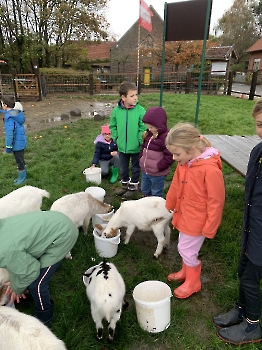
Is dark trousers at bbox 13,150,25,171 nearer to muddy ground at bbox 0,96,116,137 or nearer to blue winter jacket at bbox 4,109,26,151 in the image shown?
blue winter jacket at bbox 4,109,26,151

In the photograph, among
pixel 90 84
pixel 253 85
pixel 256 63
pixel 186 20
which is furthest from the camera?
pixel 256 63

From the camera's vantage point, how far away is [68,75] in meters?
20.1

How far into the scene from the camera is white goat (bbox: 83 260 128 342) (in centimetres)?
233

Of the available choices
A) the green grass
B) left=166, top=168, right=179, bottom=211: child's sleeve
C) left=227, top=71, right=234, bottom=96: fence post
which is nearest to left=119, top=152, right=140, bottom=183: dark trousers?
the green grass

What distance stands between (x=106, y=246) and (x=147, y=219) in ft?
2.02

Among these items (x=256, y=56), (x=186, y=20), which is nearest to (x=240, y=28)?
(x=256, y=56)

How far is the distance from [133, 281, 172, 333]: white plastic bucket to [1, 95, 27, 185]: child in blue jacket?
3898 millimetres

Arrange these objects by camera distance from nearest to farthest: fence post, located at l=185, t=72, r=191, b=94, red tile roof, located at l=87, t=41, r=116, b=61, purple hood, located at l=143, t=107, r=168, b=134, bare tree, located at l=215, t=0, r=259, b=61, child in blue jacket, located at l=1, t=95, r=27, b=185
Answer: purple hood, located at l=143, t=107, r=168, b=134 → child in blue jacket, located at l=1, t=95, r=27, b=185 → fence post, located at l=185, t=72, r=191, b=94 → red tile roof, located at l=87, t=41, r=116, b=61 → bare tree, located at l=215, t=0, r=259, b=61

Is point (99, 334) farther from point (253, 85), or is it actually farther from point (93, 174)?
point (253, 85)

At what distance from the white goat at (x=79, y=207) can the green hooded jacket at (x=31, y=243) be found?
1084 millimetres

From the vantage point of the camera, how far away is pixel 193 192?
9.16ft

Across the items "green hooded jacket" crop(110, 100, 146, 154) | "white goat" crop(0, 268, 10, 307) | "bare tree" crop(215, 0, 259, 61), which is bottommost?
"white goat" crop(0, 268, 10, 307)

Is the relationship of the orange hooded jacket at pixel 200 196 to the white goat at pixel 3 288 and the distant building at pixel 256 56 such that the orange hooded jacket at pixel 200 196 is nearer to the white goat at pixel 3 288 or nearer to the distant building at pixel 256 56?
the white goat at pixel 3 288

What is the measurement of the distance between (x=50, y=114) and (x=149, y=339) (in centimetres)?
1210
